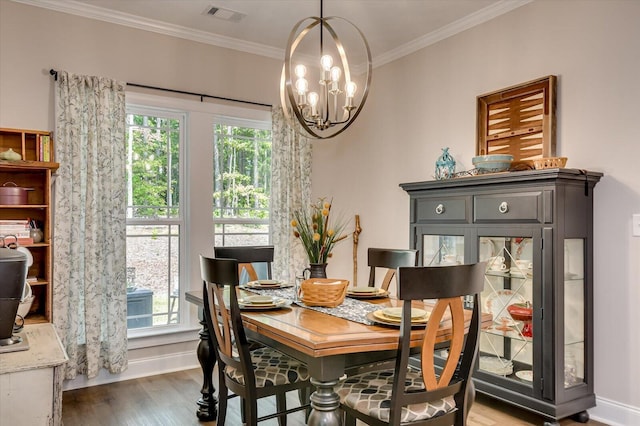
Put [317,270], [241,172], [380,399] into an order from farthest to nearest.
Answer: [241,172], [317,270], [380,399]

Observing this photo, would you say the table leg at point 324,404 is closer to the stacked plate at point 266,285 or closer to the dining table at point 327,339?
the dining table at point 327,339

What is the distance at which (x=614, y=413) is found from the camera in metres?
2.81

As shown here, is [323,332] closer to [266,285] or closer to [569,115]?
[266,285]

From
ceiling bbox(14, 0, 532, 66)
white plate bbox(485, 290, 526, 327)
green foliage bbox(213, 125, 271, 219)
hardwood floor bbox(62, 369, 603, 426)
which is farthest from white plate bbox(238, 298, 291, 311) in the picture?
ceiling bbox(14, 0, 532, 66)

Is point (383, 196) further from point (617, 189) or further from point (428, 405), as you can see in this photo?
point (428, 405)

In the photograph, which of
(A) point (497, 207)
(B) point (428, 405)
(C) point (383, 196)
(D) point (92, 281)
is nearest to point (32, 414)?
(B) point (428, 405)

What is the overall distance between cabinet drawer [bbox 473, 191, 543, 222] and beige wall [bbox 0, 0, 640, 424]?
0.48 meters

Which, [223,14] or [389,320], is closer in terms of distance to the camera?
[389,320]

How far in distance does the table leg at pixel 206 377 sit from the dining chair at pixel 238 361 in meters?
0.47

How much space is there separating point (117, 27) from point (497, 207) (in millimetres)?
3113

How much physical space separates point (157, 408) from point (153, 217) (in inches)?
59.9

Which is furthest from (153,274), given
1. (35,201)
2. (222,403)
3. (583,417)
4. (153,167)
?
(583,417)

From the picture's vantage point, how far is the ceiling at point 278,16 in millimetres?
3506

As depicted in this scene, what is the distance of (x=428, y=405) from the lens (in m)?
1.87
